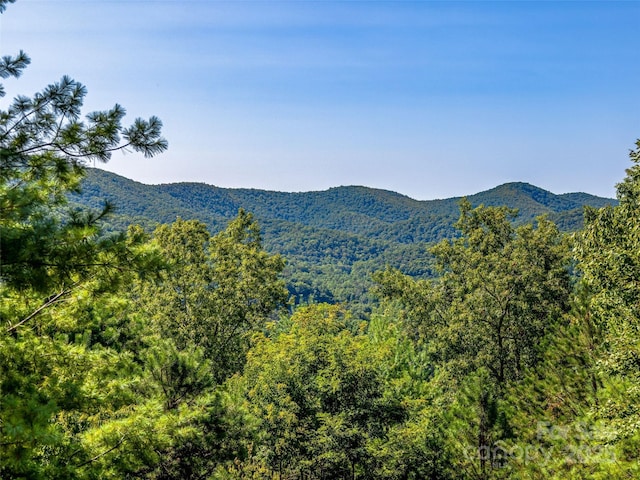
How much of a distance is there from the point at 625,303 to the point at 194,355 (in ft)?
27.5

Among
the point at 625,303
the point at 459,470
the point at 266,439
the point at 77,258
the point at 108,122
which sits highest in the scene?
the point at 108,122

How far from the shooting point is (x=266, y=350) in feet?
50.0

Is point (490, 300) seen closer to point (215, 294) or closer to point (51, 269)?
point (215, 294)

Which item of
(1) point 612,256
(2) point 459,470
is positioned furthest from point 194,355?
(2) point 459,470

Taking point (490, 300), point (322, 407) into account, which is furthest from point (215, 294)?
point (490, 300)

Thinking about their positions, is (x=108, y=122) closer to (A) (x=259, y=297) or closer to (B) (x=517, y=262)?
(A) (x=259, y=297)

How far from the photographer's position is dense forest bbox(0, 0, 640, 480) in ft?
14.4

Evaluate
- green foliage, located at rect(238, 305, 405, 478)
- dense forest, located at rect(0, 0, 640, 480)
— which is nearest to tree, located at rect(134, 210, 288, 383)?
dense forest, located at rect(0, 0, 640, 480)

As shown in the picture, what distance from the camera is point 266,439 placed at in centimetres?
1252

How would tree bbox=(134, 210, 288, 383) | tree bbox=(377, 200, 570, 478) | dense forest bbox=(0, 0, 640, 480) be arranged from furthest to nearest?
tree bbox=(377, 200, 570, 478) → tree bbox=(134, 210, 288, 383) → dense forest bbox=(0, 0, 640, 480)

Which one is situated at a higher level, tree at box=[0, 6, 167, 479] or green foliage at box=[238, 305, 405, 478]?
tree at box=[0, 6, 167, 479]

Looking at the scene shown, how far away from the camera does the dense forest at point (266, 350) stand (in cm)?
440

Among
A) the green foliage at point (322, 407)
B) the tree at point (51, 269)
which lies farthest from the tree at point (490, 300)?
the tree at point (51, 269)

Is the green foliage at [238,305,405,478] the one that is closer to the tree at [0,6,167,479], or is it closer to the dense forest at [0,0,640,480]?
the dense forest at [0,0,640,480]
